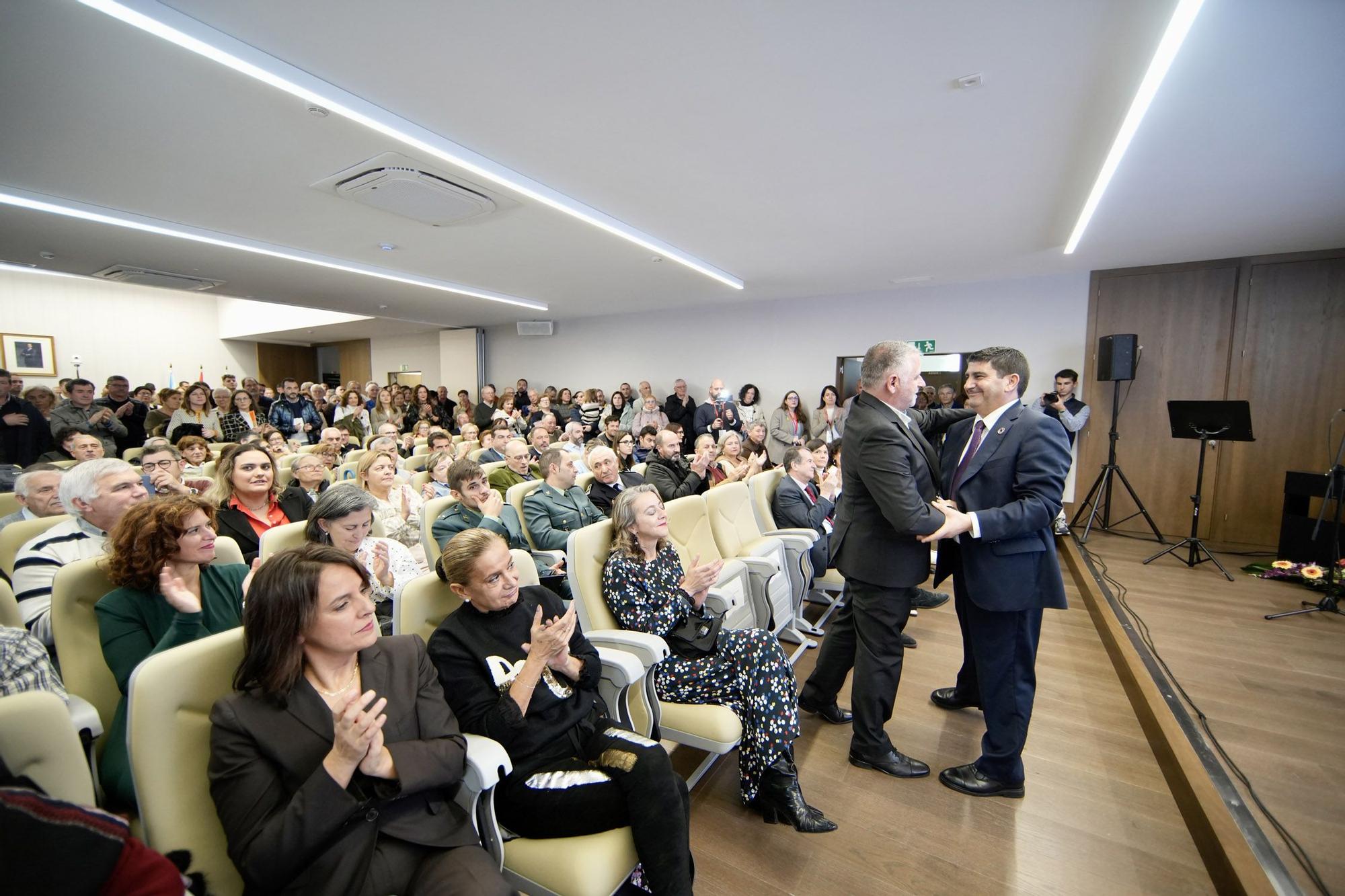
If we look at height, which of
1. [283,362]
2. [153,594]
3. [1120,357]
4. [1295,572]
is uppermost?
[283,362]

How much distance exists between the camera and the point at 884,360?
2023mm

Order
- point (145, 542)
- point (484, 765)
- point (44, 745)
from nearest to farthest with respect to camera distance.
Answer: point (44, 745)
point (484, 765)
point (145, 542)

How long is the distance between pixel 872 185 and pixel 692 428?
5.12m

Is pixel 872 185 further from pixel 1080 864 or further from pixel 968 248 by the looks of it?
pixel 1080 864

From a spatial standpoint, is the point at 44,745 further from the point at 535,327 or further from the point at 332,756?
the point at 535,327

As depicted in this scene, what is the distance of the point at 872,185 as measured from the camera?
3.53 meters

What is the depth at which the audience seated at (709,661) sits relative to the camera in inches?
74.4

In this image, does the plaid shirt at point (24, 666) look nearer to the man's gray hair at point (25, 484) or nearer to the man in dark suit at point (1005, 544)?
the man's gray hair at point (25, 484)

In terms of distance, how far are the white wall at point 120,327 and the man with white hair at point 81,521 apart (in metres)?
12.5

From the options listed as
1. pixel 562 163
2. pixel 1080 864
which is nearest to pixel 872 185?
pixel 562 163

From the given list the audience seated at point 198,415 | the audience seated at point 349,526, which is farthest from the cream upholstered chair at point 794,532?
the audience seated at point 198,415

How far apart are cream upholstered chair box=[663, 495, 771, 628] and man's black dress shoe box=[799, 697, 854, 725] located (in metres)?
0.41

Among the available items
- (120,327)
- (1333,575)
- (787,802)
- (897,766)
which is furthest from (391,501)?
(120,327)

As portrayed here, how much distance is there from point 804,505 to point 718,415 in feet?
13.4
